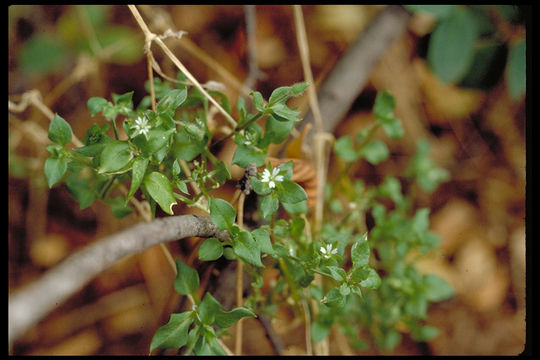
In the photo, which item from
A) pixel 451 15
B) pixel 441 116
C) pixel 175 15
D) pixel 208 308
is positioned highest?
pixel 175 15

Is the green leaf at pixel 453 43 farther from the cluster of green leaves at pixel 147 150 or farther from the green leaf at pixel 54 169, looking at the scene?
the green leaf at pixel 54 169

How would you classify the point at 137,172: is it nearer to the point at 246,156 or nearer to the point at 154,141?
the point at 154,141

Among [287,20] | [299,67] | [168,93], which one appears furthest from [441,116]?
[168,93]

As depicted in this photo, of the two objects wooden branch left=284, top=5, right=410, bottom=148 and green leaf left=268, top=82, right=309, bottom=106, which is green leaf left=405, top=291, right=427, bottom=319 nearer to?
wooden branch left=284, top=5, right=410, bottom=148

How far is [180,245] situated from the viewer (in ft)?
4.25

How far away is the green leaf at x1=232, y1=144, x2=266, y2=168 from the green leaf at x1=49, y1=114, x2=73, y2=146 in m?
0.28

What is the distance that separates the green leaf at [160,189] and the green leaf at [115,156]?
0.04 m

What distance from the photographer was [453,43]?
1444 millimetres

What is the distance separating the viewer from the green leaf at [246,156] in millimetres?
758

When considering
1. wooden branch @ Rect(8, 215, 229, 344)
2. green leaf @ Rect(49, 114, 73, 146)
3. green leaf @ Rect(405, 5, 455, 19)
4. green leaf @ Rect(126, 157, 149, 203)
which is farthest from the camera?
green leaf @ Rect(405, 5, 455, 19)

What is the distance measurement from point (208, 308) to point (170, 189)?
23cm

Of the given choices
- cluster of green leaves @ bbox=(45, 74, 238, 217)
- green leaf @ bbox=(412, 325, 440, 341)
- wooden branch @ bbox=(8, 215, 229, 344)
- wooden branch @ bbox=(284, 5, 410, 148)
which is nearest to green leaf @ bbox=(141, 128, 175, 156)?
cluster of green leaves @ bbox=(45, 74, 238, 217)

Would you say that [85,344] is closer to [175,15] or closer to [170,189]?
[170,189]

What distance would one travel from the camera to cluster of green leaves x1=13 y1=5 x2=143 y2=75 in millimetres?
1478
